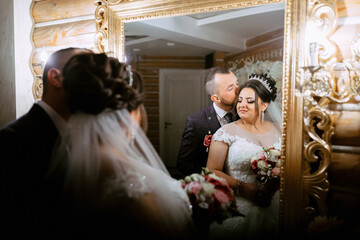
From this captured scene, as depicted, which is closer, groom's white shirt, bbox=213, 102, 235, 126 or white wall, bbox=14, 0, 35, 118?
groom's white shirt, bbox=213, 102, 235, 126

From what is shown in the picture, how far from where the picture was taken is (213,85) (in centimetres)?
163

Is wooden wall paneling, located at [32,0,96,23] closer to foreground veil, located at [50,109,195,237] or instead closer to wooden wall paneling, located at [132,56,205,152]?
wooden wall paneling, located at [132,56,205,152]

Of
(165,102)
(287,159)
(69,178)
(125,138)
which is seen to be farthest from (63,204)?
(287,159)

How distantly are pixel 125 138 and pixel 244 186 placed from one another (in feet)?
2.36

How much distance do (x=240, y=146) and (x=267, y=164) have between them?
0.56 feet

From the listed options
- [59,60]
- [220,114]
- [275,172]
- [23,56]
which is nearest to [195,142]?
[220,114]

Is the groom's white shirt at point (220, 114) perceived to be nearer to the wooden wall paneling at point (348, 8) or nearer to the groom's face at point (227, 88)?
the groom's face at point (227, 88)

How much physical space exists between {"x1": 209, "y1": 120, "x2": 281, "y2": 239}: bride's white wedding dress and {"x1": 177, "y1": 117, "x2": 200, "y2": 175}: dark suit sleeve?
0.52 ft

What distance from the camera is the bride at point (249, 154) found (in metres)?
1.53

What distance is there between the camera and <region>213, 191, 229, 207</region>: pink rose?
136cm

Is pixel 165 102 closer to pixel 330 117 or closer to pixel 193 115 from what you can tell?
pixel 193 115

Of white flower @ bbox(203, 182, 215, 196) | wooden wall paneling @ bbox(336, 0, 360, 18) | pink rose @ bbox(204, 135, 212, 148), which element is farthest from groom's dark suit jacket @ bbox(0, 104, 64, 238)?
wooden wall paneling @ bbox(336, 0, 360, 18)

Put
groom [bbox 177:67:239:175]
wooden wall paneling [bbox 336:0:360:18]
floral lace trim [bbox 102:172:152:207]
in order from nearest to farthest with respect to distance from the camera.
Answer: floral lace trim [bbox 102:172:152:207] → wooden wall paneling [bbox 336:0:360:18] → groom [bbox 177:67:239:175]

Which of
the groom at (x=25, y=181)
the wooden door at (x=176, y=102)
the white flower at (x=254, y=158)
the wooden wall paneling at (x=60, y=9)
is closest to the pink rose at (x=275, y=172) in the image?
the white flower at (x=254, y=158)
